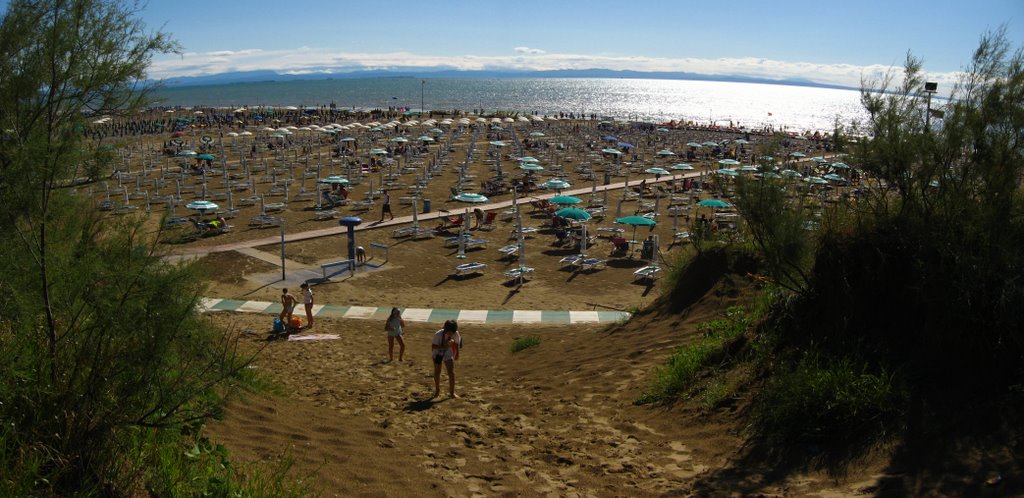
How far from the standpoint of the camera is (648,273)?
18.9m

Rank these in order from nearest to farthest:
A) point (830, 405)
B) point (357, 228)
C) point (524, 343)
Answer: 1. point (830, 405)
2. point (524, 343)
3. point (357, 228)

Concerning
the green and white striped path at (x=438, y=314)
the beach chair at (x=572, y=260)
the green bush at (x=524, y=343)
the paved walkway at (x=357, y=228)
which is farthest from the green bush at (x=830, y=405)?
the beach chair at (x=572, y=260)

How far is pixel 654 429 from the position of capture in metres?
7.35

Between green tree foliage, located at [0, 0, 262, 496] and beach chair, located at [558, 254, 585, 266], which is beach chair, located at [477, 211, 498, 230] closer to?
beach chair, located at [558, 254, 585, 266]

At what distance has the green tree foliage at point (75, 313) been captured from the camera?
170 inches

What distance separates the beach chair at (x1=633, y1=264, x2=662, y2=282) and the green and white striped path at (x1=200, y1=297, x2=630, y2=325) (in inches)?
136

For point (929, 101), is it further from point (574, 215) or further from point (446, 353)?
point (574, 215)

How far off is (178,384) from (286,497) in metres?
1.05

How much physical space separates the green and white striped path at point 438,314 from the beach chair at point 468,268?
Result: 11.7 ft

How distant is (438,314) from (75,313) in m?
10.9

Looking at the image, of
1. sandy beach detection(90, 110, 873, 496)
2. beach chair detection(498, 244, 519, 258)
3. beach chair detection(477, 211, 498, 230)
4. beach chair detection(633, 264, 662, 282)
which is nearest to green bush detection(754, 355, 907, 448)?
sandy beach detection(90, 110, 873, 496)

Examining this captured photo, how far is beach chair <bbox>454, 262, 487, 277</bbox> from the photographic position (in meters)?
19.5

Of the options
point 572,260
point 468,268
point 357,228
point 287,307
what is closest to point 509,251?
point 572,260

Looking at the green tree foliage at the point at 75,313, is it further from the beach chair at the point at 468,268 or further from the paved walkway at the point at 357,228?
the beach chair at the point at 468,268
